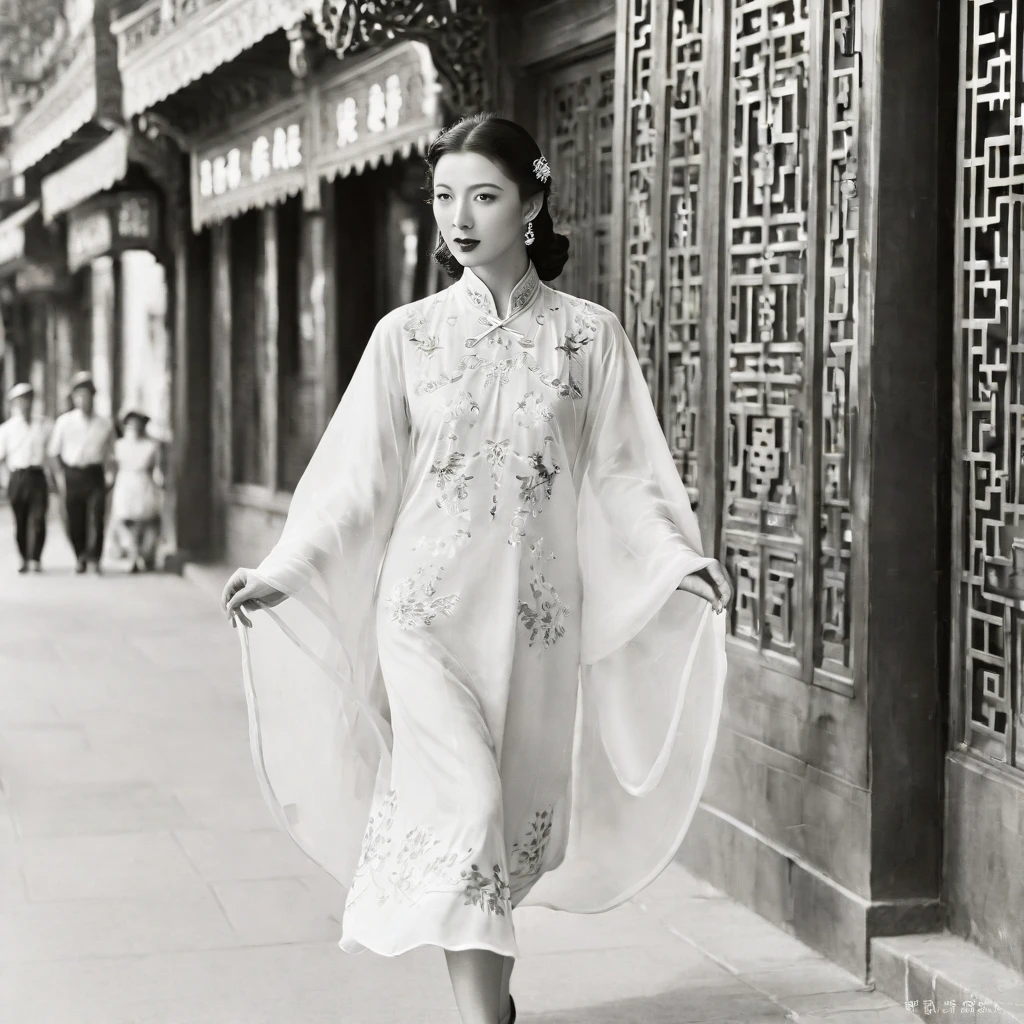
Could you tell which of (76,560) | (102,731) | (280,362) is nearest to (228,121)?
(280,362)

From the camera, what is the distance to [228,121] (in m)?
13.4

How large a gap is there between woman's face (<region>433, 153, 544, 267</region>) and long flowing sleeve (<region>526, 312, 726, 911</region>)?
365mm

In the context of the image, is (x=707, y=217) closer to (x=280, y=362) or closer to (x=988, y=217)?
(x=988, y=217)

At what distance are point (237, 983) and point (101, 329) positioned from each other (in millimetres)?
19054

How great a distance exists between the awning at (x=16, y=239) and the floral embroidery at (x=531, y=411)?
2074 cm

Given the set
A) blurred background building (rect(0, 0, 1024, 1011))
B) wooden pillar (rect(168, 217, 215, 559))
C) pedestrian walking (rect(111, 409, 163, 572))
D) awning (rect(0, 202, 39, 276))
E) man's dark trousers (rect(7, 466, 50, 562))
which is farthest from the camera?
awning (rect(0, 202, 39, 276))

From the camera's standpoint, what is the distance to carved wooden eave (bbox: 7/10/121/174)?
14727mm

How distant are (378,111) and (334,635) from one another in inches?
236

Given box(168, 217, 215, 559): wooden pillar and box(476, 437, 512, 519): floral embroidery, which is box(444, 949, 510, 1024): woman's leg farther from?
box(168, 217, 215, 559): wooden pillar

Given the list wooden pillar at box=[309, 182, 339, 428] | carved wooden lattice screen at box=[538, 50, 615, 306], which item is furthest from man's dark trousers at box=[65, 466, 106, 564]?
carved wooden lattice screen at box=[538, 50, 615, 306]

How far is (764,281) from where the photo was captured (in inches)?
194

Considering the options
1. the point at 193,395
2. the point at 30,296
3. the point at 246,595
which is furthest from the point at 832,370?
the point at 30,296

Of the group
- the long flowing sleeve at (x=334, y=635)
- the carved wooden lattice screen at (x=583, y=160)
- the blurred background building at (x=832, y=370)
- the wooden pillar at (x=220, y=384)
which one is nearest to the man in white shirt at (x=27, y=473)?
the wooden pillar at (x=220, y=384)

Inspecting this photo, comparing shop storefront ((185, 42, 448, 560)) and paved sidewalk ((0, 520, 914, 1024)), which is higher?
shop storefront ((185, 42, 448, 560))
